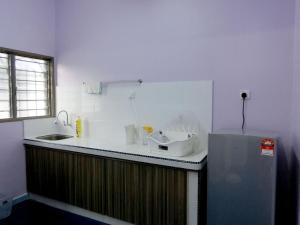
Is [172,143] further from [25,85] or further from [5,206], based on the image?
[25,85]

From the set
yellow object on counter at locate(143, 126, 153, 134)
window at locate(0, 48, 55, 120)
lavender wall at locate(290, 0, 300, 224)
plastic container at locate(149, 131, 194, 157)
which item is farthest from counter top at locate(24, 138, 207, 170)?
lavender wall at locate(290, 0, 300, 224)

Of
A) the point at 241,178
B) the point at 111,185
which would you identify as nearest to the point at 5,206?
the point at 111,185

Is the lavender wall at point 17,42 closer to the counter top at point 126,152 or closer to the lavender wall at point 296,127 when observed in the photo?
the counter top at point 126,152

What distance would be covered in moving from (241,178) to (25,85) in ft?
9.59

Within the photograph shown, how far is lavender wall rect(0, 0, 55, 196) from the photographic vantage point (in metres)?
2.80

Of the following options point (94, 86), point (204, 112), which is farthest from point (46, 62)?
point (204, 112)

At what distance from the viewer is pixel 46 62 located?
3.42m

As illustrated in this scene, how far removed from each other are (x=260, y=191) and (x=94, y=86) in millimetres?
2268

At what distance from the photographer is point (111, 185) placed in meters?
2.43

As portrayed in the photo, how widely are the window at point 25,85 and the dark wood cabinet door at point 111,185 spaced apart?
1.82ft

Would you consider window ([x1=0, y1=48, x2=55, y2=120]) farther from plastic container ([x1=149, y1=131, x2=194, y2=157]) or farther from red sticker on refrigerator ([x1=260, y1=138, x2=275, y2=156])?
red sticker on refrigerator ([x1=260, y1=138, x2=275, y2=156])

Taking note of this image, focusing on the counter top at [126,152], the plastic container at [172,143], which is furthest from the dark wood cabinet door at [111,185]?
the plastic container at [172,143]

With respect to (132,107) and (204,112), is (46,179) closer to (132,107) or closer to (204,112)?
(132,107)

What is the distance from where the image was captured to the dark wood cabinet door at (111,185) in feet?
6.97
